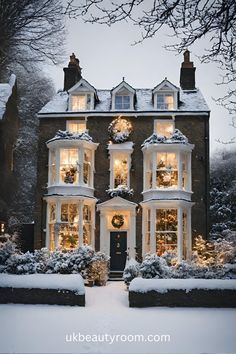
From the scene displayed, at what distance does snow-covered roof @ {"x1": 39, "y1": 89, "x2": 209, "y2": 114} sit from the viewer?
25562 mm

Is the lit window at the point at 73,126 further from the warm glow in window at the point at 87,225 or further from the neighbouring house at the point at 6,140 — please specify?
the warm glow in window at the point at 87,225

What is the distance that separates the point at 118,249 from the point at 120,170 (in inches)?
168

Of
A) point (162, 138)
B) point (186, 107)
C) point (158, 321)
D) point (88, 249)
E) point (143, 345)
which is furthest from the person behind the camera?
point (186, 107)

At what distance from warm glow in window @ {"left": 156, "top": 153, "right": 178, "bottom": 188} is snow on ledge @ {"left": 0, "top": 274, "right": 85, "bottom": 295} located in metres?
10.1

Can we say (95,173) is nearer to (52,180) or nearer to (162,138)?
(52,180)

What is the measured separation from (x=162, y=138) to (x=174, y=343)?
605 inches

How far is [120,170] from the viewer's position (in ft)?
81.9

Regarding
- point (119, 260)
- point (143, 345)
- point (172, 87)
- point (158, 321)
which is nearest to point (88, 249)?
point (119, 260)

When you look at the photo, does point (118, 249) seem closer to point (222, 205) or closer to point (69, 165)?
point (69, 165)

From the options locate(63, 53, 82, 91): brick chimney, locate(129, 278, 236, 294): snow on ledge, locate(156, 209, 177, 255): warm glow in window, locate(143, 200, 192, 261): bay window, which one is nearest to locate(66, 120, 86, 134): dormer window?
locate(63, 53, 82, 91): brick chimney

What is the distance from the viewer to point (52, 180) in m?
24.7

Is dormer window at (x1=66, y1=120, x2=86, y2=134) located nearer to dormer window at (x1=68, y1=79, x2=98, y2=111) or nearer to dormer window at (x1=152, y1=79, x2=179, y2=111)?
dormer window at (x1=68, y1=79, x2=98, y2=111)

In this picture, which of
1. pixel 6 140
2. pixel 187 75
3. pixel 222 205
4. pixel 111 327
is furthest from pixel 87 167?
pixel 222 205

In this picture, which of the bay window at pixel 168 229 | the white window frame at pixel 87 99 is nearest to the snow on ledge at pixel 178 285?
the bay window at pixel 168 229
